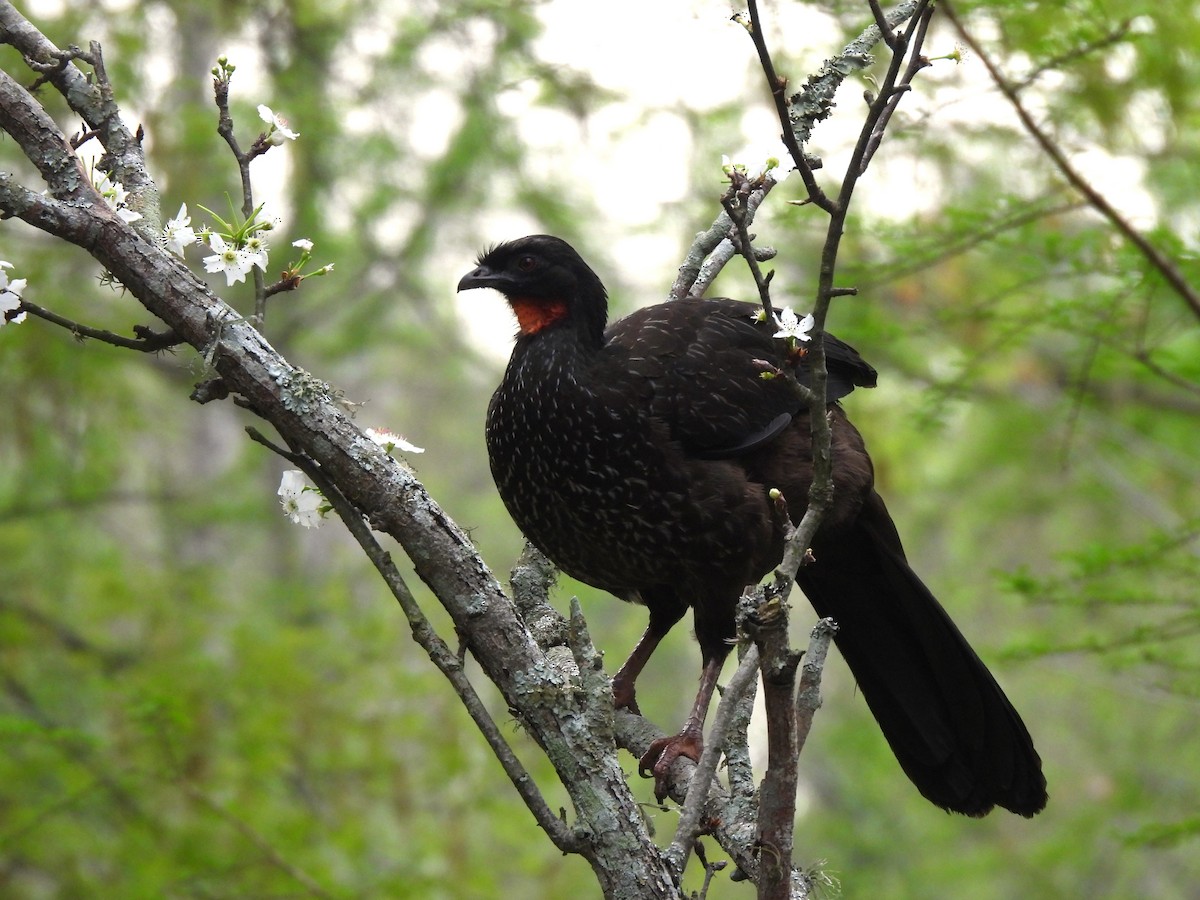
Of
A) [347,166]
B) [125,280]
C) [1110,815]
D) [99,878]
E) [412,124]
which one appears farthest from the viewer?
[1110,815]

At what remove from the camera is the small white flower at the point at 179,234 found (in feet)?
7.13

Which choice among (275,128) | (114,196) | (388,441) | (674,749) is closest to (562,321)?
(674,749)

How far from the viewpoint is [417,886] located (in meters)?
5.05

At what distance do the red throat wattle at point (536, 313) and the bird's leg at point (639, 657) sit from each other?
922 mm

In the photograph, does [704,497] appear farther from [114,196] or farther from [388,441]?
[114,196]

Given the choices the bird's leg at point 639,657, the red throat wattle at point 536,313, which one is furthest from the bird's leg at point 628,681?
the red throat wattle at point 536,313

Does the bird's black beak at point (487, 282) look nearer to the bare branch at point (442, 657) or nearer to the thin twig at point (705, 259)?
the thin twig at point (705, 259)

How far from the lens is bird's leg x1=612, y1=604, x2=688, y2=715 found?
136 inches

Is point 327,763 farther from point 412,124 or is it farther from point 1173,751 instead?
point 1173,751

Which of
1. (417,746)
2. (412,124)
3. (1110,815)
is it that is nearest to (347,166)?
(412,124)

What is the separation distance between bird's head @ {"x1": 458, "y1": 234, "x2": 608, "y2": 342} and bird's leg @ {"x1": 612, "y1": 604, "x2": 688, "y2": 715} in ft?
2.85

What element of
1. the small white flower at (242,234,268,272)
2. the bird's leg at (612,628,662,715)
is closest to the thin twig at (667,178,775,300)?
the bird's leg at (612,628,662,715)

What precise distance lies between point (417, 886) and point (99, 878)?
1898 mm

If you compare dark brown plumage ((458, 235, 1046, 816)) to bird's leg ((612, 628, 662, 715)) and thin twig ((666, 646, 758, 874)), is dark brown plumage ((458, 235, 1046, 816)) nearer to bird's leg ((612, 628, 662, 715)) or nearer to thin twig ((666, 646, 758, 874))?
bird's leg ((612, 628, 662, 715))
